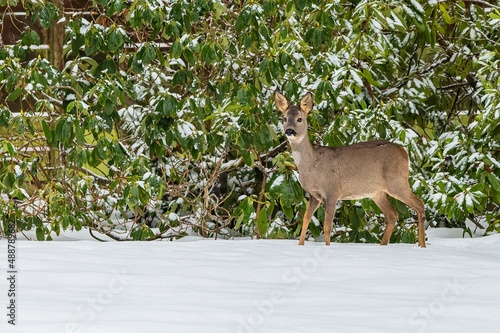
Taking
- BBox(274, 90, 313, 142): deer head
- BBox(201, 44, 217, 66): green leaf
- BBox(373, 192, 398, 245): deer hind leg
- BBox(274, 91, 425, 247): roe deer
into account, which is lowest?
BBox(373, 192, 398, 245): deer hind leg

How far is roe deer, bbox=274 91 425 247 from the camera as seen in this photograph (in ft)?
18.0

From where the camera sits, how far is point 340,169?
5.52 m

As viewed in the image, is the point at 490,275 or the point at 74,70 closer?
the point at 490,275

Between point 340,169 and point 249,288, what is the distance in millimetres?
1468

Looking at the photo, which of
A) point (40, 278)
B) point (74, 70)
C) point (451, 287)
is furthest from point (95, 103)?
point (451, 287)

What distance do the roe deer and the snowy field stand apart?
28 cm

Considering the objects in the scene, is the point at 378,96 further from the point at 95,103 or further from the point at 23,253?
the point at 23,253

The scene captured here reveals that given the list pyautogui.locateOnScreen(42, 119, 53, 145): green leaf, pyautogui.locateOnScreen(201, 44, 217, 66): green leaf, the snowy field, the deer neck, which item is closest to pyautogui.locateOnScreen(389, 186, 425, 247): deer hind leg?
the snowy field

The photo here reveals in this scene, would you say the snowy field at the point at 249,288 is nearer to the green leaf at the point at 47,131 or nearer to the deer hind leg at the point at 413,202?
the deer hind leg at the point at 413,202

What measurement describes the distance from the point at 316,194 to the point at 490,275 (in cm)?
118

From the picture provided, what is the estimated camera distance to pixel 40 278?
418 centimetres

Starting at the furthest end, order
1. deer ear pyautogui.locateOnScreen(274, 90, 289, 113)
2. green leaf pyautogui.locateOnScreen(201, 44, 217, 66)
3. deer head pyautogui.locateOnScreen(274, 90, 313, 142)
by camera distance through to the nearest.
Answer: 1. green leaf pyautogui.locateOnScreen(201, 44, 217, 66)
2. deer ear pyautogui.locateOnScreen(274, 90, 289, 113)
3. deer head pyautogui.locateOnScreen(274, 90, 313, 142)

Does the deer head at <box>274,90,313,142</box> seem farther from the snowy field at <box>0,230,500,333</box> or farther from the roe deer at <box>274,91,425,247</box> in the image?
the snowy field at <box>0,230,500,333</box>

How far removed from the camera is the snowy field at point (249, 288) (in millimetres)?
3531
